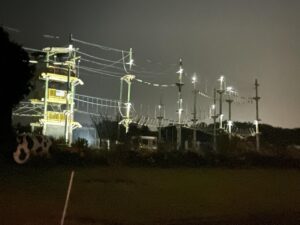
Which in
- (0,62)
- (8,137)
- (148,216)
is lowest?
(148,216)

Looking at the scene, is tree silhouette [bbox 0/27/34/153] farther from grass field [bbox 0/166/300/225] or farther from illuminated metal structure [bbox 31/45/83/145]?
illuminated metal structure [bbox 31/45/83/145]

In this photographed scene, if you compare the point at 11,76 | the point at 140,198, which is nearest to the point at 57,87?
the point at 11,76

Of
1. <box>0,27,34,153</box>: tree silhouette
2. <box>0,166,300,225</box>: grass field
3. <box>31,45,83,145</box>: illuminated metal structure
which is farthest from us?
<box>31,45,83,145</box>: illuminated metal structure

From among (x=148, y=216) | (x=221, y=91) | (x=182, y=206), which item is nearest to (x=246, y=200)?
(x=182, y=206)

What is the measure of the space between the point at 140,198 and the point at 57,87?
41.0m

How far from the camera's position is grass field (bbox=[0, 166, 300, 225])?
47.7 feet

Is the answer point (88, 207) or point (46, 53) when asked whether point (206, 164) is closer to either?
point (88, 207)

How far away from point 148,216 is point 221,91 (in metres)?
52.8

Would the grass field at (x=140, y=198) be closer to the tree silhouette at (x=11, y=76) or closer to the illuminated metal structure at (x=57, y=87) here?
the tree silhouette at (x=11, y=76)

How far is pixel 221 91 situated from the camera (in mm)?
66688

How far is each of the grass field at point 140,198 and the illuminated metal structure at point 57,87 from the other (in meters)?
27.1

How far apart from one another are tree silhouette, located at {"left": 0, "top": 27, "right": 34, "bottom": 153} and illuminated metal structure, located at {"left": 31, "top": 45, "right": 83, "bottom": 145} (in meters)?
27.1

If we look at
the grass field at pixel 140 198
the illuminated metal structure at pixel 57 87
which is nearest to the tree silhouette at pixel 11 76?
the grass field at pixel 140 198

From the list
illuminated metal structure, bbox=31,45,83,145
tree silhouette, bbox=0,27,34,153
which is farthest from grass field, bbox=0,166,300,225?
illuminated metal structure, bbox=31,45,83,145
